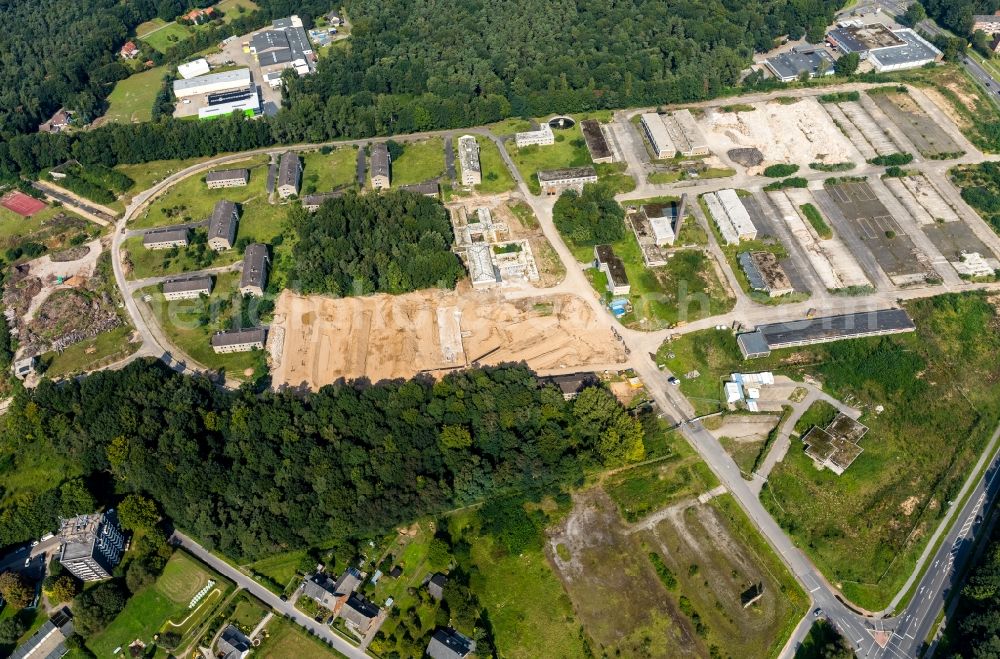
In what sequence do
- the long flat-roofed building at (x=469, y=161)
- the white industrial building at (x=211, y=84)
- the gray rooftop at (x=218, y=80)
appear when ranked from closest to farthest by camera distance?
the long flat-roofed building at (x=469, y=161)
the white industrial building at (x=211, y=84)
the gray rooftop at (x=218, y=80)

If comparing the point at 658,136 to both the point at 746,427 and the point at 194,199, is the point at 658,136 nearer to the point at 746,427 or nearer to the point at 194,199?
the point at 746,427

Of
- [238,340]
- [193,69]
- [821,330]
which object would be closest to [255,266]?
[238,340]

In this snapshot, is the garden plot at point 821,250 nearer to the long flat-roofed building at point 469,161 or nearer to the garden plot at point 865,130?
the garden plot at point 865,130

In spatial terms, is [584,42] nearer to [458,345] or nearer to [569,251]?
[569,251]

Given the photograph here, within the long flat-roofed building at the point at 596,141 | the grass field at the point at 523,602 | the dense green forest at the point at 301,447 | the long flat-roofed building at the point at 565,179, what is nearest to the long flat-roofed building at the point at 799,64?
the long flat-roofed building at the point at 596,141

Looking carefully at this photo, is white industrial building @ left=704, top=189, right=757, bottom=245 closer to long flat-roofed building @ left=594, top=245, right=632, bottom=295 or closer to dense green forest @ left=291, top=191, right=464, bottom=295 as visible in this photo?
long flat-roofed building @ left=594, top=245, right=632, bottom=295

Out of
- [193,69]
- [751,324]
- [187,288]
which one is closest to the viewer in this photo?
[751,324]
